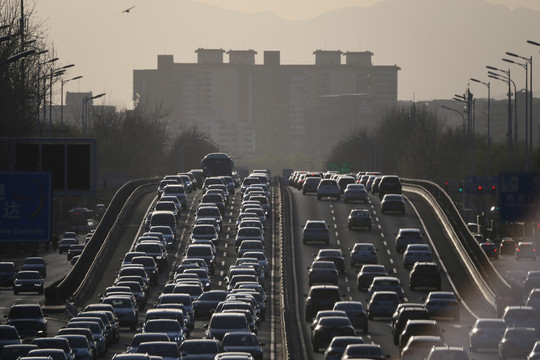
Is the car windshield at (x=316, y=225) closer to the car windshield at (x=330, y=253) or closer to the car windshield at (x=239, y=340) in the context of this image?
the car windshield at (x=330, y=253)

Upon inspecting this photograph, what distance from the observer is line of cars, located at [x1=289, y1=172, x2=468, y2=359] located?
44.2 meters

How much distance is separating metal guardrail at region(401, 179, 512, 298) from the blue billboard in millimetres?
27271

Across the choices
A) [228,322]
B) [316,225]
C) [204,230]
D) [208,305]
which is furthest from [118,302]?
[316,225]

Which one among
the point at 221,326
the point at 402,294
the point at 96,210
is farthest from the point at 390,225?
the point at 96,210

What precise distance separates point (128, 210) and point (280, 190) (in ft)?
59.2

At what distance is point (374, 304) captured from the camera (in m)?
61.8

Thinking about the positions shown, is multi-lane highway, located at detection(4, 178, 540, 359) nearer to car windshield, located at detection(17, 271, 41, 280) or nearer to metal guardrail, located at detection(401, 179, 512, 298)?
metal guardrail, located at detection(401, 179, 512, 298)

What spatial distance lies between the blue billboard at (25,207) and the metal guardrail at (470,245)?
2727cm

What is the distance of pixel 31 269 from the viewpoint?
86.2 metres

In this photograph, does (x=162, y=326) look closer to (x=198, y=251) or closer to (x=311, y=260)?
(x=198, y=251)

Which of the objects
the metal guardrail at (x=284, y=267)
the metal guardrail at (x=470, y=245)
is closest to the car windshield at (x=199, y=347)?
the metal guardrail at (x=284, y=267)

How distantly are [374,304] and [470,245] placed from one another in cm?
2215

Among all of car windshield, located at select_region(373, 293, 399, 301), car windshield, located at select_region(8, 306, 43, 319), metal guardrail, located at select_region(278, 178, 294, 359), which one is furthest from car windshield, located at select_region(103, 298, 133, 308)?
car windshield, located at select_region(373, 293, 399, 301)

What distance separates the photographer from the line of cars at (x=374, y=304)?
145 feet
